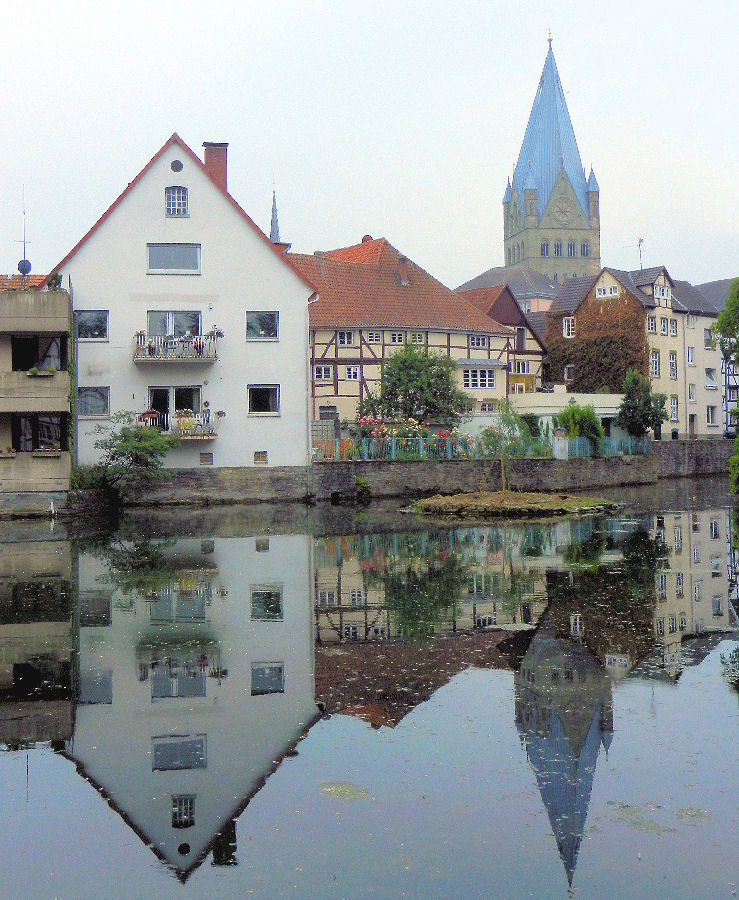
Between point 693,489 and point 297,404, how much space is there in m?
18.9

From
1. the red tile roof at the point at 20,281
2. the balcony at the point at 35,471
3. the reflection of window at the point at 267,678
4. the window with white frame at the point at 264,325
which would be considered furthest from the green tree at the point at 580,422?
the reflection of window at the point at 267,678

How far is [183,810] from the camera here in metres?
7.09

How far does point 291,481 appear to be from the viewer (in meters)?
42.1

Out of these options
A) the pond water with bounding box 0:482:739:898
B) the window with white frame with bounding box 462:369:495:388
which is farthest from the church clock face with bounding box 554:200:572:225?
the pond water with bounding box 0:482:739:898

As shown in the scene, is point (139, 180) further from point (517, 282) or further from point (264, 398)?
point (517, 282)

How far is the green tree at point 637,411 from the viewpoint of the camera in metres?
58.1

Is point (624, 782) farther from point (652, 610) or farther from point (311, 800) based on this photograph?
point (652, 610)

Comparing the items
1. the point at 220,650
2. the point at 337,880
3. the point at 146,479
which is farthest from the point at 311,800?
the point at 146,479

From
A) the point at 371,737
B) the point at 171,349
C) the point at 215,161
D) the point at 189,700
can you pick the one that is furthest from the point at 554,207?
the point at 371,737

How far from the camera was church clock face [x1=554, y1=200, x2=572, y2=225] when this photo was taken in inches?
6088

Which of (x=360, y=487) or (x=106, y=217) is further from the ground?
(x=106, y=217)

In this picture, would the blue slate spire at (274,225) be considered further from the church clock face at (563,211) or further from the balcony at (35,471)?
the balcony at (35,471)

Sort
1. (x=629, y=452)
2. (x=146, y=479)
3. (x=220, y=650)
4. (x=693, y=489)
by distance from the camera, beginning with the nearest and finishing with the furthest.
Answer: (x=220, y=650), (x=146, y=479), (x=693, y=489), (x=629, y=452)

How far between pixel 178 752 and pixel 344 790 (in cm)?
153
